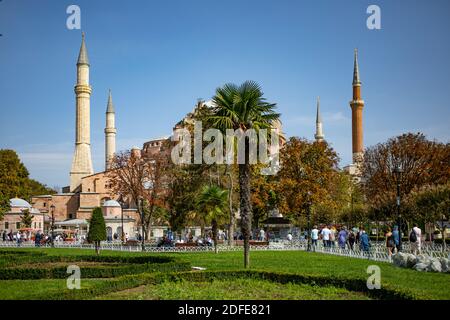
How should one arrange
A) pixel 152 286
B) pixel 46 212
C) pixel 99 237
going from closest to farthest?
pixel 152 286 → pixel 99 237 → pixel 46 212

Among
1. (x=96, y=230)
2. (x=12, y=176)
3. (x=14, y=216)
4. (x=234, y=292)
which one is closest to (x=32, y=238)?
(x=14, y=216)

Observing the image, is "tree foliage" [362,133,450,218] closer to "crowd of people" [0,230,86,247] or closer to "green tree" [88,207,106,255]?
"green tree" [88,207,106,255]

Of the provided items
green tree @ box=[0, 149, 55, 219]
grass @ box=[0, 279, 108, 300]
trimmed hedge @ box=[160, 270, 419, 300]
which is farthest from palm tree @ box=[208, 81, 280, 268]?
green tree @ box=[0, 149, 55, 219]

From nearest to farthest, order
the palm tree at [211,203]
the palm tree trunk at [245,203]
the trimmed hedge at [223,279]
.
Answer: the trimmed hedge at [223,279], the palm tree trunk at [245,203], the palm tree at [211,203]

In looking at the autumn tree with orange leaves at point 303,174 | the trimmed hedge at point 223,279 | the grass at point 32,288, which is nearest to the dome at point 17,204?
the autumn tree with orange leaves at point 303,174

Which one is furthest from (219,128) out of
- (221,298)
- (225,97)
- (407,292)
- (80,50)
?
(80,50)

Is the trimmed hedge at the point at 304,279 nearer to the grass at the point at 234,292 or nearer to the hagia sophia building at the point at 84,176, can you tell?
Answer: the grass at the point at 234,292

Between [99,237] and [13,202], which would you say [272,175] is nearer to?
[99,237]

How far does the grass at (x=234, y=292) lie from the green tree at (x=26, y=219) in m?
40.5

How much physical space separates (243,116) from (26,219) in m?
39.1

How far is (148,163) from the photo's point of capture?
4031 centimetres

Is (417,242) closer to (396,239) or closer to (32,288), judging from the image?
(396,239)

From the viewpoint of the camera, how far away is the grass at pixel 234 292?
10.7 m
